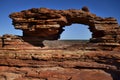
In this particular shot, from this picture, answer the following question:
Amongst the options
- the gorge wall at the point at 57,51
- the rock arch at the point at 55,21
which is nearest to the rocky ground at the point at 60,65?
the gorge wall at the point at 57,51

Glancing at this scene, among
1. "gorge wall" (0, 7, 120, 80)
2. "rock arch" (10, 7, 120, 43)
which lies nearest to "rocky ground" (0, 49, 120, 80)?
"gorge wall" (0, 7, 120, 80)

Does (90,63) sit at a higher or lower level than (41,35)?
lower

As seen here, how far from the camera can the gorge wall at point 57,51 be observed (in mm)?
18562

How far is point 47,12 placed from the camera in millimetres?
21625

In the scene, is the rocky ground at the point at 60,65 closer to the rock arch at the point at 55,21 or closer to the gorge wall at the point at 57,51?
the gorge wall at the point at 57,51

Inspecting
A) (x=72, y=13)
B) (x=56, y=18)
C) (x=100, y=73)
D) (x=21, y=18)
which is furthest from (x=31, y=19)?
(x=100, y=73)

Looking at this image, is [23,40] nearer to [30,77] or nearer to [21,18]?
[21,18]

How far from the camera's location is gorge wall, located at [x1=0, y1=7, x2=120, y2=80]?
1856 cm

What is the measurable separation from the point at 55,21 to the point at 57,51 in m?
3.17

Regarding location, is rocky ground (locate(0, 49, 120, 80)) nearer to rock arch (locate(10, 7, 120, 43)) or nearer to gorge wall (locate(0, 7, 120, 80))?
gorge wall (locate(0, 7, 120, 80))

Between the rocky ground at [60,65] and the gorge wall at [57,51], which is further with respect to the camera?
the gorge wall at [57,51]

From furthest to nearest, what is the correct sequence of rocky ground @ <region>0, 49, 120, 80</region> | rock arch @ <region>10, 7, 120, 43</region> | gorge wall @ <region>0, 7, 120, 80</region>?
1. rock arch @ <region>10, 7, 120, 43</region>
2. gorge wall @ <region>0, 7, 120, 80</region>
3. rocky ground @ <region>0, 49, 120, 80</region>

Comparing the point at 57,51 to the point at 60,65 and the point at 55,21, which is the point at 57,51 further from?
the point at 55,21

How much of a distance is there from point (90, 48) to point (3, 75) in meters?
7.89
